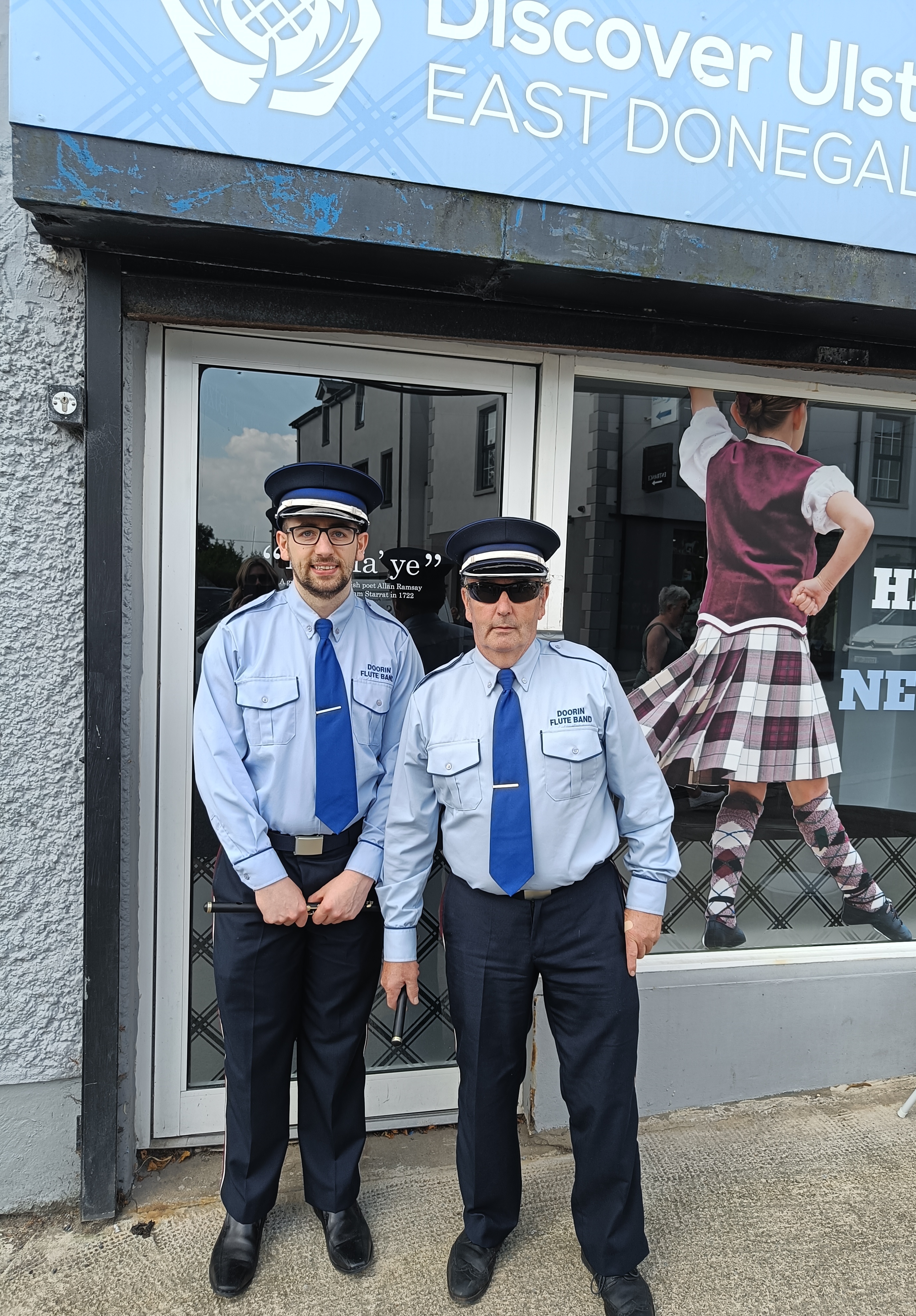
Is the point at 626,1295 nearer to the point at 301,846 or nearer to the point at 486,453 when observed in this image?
the point at 301,846

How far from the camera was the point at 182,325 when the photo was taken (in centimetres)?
274

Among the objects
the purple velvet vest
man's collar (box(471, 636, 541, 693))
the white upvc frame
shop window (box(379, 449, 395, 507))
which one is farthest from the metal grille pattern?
shop window (box(379, 449, 395, 507))

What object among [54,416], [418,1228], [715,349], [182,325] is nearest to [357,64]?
[182,325]

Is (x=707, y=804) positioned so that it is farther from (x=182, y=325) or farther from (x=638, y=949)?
(x=182, y=325)

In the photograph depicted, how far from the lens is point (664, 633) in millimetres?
3316

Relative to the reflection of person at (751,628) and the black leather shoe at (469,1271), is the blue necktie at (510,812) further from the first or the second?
the reflection of person at (751,628)

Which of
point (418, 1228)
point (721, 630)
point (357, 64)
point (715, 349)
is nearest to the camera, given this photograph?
point (357, 64)

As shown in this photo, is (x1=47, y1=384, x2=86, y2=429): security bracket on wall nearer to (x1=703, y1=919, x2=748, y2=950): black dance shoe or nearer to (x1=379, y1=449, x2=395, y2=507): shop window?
(x1=379, y1=449, x2=395, y2=507): shop window

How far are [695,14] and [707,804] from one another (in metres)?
2.57

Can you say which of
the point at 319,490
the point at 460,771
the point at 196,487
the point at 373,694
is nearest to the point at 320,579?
the point at 319,490

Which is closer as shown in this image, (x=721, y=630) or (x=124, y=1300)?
(x=124, y=1300)

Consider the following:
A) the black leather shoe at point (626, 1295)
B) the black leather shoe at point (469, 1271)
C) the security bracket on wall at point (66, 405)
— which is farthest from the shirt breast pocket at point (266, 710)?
the black leather shoe at point (626, 1295)

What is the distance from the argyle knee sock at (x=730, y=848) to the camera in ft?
11.2

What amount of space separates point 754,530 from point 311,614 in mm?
1797
